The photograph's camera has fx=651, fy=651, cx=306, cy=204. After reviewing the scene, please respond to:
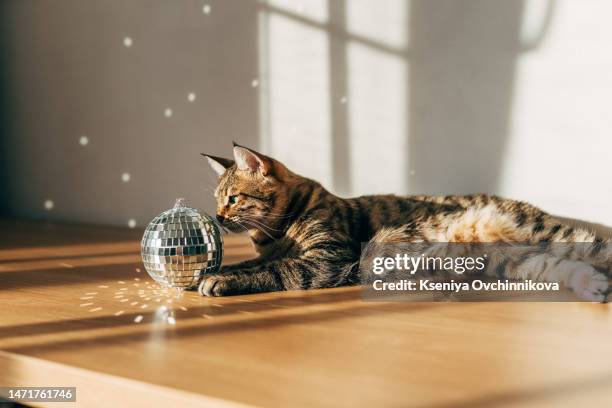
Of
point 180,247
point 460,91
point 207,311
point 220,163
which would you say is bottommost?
point 207,311

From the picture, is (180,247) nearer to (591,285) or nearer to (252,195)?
(252,195)

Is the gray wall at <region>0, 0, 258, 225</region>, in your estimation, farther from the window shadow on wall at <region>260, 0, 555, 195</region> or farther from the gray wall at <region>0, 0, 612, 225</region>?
the window shadow on wall at <region>260, 0, 555, 195</region>

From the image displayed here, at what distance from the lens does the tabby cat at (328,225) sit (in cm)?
135

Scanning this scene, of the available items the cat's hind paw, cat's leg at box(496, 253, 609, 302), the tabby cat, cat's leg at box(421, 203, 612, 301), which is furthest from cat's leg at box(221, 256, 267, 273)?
the cat's hind paw

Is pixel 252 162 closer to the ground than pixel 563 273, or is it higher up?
higher up

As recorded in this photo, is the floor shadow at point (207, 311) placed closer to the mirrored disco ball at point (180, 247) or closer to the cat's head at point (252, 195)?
the mirrored disco ball at point (180, 247)

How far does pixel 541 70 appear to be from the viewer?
1.67 meters

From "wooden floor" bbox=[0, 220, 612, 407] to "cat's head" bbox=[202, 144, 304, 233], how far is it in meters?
0.22

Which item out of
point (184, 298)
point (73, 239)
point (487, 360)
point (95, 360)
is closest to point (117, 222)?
point (73, 239)

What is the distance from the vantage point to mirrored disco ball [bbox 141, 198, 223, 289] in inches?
48.6

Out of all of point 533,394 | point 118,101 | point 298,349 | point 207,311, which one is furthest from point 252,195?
point 118,101

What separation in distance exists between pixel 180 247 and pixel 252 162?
0.30 m

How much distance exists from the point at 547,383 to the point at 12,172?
103 inches

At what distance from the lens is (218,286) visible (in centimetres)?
128
